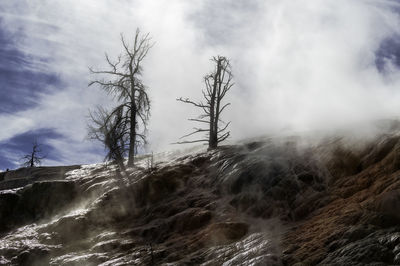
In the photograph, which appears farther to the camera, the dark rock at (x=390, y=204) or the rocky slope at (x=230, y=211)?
the rocky slope at (x=230, y=211)

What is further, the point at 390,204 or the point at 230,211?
the point at 230,211

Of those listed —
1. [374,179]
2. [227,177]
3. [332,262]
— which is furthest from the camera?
[227,177]

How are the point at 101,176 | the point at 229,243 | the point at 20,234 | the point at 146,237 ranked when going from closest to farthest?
the point at 229,243 < the point at 146,237 < the point at 20,234 < the point at 101,176

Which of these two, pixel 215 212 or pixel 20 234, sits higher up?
pixel 215 212

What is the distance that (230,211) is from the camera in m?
15.5

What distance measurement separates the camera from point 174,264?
41.5 feet

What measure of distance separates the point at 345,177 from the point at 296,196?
1667 millimetres

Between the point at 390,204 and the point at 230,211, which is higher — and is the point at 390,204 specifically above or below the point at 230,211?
above

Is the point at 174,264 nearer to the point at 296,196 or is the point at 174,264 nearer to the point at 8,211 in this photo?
the point at 296,196

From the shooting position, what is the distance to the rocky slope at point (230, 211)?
10.3 m

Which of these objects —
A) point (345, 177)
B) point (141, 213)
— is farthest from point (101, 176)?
point (345, 177)

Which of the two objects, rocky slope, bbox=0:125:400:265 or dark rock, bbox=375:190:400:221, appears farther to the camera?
rocky slope, bbox=0:125:400:265

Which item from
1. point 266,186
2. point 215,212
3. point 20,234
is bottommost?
point 20,234

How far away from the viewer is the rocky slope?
10.3 meters
